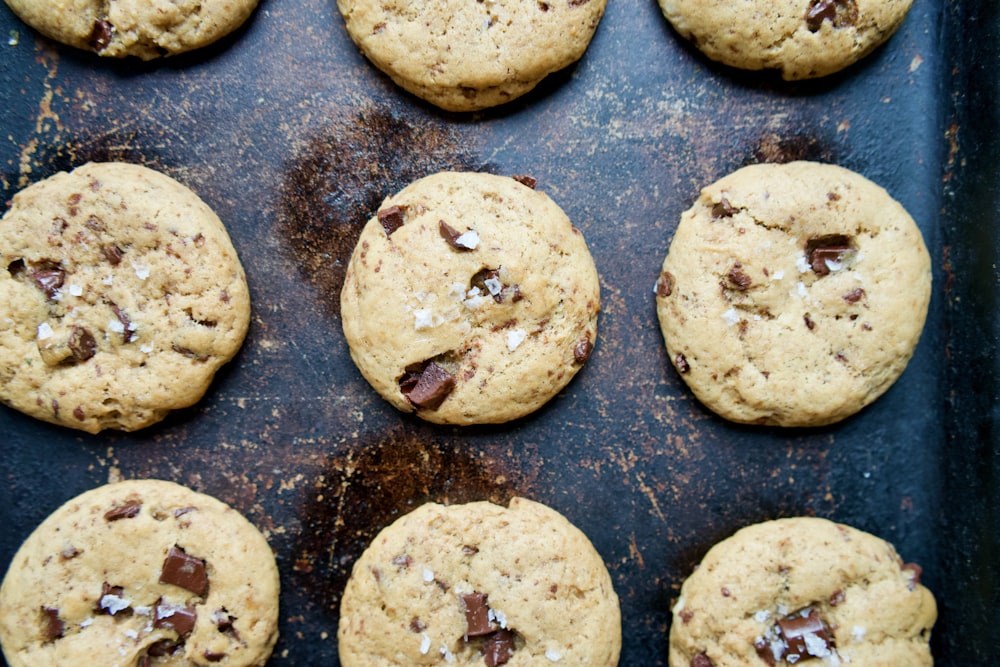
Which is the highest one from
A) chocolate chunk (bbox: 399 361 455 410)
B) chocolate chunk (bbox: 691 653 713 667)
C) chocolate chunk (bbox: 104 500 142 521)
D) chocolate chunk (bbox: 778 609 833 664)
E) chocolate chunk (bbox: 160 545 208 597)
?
chocolate chunk (bbox: 399 361 455 410)

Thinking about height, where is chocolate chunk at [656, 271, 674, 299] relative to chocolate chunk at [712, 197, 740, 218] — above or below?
below

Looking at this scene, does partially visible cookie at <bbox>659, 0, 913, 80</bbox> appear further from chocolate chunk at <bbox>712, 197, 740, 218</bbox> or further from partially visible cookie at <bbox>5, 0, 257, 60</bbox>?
partially visible cookie at <bbox>5, 0, 257, 60</bbox>

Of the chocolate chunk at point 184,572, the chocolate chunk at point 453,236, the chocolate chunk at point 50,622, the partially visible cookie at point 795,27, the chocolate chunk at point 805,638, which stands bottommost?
the chocolate chunk at point 50,622

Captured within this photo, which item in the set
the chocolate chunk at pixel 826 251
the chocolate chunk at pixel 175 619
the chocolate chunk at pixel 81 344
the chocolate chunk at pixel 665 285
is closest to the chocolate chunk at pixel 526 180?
the chocolate chunk at pixel 665 285

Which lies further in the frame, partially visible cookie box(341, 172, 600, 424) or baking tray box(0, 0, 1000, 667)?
baking tray box(0, 0, 1000, 667)

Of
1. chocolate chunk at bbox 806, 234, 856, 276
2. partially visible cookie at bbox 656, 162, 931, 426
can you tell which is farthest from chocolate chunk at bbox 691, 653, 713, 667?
chocolate chunk at bbox 806, 234, 856, 276

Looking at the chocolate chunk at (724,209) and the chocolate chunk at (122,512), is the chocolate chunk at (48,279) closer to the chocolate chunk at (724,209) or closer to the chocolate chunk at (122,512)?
the chocolate chunk at (122,512)

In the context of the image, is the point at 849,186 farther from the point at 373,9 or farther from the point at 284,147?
the point at 284,147
